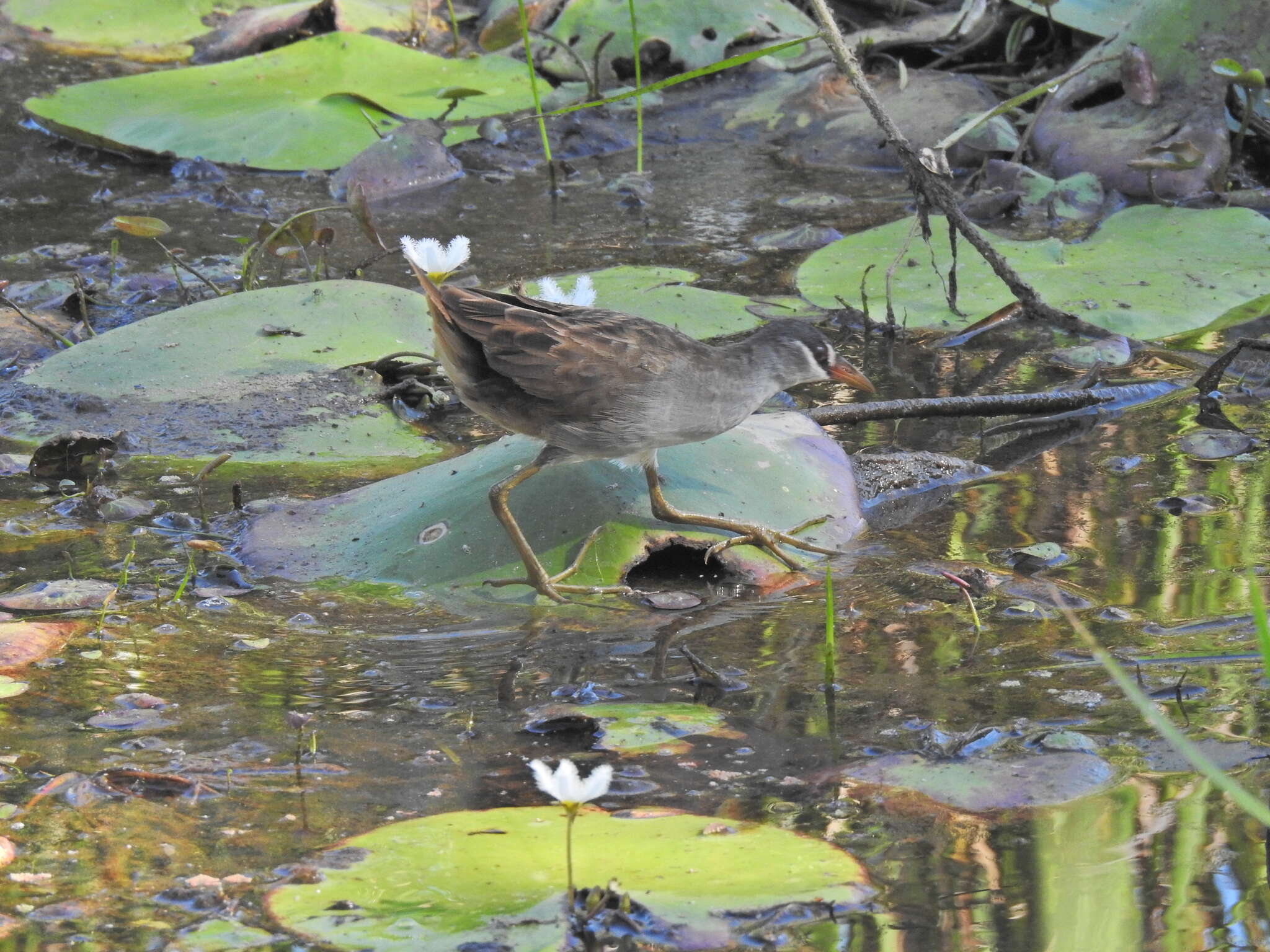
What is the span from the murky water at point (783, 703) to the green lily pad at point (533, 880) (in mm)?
80

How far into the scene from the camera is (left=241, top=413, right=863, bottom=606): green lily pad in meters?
3.58

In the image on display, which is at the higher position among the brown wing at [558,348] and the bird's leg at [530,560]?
the brown wing at [558,348]

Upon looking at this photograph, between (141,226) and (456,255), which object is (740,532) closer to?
(456,255)

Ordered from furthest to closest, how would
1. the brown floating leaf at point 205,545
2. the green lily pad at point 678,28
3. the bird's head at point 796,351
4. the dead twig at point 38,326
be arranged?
the green lily pad at point 678,28
the dead twig at point 38,326
the bird's head at point 796,351
the brown floating leaf at point 205,545

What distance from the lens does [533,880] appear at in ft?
7.06

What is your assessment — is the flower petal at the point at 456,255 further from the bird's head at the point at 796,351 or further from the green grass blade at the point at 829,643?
the green grass blade at the point at 829,643

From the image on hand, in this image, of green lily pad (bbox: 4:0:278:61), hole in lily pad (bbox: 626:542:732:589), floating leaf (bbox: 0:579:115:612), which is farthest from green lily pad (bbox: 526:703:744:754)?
green lily pad (bbox: 4:0:278:61)

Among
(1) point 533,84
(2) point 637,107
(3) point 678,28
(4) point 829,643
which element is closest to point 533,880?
(4) point 829,643

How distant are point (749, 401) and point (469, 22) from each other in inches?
256

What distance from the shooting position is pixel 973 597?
10.9 feet

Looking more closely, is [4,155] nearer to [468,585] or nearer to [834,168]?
[834,168]

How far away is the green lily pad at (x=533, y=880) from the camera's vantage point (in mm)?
2043

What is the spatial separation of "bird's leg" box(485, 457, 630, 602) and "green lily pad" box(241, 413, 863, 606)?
0.02 m

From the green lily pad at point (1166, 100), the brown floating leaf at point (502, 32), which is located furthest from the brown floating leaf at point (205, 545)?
the brown floating leaf at point (502, 32)
